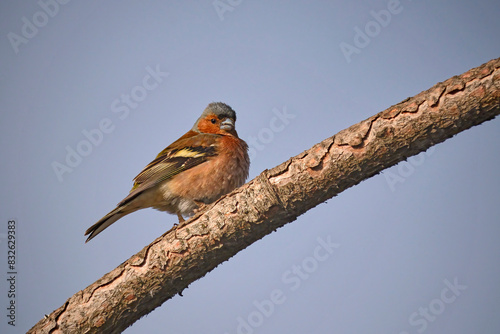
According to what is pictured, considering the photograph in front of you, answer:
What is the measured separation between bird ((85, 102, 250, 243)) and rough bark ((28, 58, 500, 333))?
2265 millimetres

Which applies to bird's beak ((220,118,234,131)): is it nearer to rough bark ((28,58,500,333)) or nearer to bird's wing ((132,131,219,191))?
bird's wing ((132,131,219,191))

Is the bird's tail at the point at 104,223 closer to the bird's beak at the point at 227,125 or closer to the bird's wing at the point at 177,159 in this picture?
the bird's wing at the point at 177,159

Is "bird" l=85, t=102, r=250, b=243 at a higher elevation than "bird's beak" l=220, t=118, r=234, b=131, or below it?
below

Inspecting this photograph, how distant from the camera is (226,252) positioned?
554cm

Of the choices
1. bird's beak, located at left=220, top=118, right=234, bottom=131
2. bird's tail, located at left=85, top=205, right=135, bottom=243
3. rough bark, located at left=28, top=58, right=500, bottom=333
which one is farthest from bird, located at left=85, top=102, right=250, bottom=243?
rough bark, located at left=28, top=58, right=500, bottom=333

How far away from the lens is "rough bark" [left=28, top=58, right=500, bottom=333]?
4.57 m

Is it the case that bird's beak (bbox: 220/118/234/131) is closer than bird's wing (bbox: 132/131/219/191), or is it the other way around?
bird's wing (bbox: 132/131/219/191)

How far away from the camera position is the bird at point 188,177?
324 inches

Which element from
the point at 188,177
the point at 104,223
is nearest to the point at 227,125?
the point at 188,177

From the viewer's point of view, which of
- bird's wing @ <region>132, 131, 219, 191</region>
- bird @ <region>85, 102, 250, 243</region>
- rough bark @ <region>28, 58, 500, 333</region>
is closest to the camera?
rough bark @ <region>28, 58, 500, 333</region>

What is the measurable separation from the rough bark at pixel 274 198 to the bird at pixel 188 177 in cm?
226

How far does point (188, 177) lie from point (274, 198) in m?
3.47

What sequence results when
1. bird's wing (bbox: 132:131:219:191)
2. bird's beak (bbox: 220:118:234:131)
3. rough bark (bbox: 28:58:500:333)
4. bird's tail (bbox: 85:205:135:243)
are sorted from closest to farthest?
rough bark (bbox: 28:58:500:333)
bird's tail (bbox: 85:205:135:243)
bird's wing (bbox: 132:131:219:191)
bird's beak (bbox: 220:118:234:131)

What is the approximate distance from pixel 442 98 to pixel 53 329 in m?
5.53
